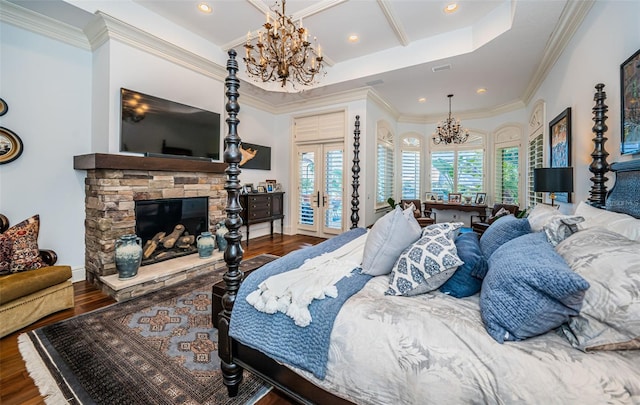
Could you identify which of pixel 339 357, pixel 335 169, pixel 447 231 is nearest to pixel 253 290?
pixel 339 357

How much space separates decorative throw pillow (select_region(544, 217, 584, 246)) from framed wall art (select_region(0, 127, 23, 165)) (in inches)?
186

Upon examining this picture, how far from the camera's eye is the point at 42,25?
2.88 meters

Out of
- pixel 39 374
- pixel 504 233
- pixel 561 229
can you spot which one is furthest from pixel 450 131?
pixel 39 374

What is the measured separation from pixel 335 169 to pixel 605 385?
16.3 ft

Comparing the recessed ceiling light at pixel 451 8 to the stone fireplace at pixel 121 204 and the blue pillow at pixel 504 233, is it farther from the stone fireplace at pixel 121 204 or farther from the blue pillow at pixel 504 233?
the stone fireplace at pixel 121 204

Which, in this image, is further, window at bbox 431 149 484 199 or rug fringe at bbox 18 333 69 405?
window at bbox 431 149 484 199

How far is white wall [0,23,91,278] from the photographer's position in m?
2.75

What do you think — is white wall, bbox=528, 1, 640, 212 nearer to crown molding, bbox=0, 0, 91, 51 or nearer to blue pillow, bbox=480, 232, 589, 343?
blue pillow, bbox=480, 232, 589, 343

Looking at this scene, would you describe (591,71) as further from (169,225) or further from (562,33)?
(169,225)

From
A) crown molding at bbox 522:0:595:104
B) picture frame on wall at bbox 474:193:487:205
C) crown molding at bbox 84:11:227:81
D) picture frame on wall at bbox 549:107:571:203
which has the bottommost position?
picture frame on wall at bbox 474:193:487:205

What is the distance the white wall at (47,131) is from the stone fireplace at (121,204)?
0.18m

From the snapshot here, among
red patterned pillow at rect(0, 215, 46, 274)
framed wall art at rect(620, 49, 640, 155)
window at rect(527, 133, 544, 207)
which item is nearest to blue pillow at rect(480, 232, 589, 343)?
framed wall art at rect(620, 49, 640, 155)

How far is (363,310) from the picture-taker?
1.18 m

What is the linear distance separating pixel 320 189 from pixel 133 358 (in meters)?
4.40
